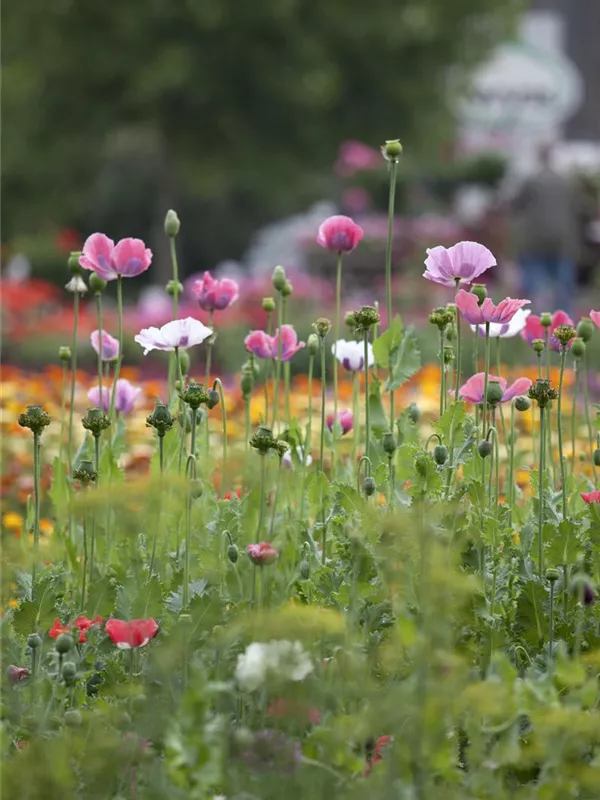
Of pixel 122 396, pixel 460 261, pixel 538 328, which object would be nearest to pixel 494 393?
pixel 460 261

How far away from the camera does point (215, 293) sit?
2342 mm

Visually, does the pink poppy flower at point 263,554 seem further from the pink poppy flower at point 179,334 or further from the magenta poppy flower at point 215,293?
the magenta poppy flower at point 215,293

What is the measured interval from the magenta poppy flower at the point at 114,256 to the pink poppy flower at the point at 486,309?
55cm

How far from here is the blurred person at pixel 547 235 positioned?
9117mm

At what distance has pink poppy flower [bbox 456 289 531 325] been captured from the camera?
187cm

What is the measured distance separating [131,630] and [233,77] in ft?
41.3

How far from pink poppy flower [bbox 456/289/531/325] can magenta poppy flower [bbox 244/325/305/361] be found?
471mm

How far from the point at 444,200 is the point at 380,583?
42.4 ft

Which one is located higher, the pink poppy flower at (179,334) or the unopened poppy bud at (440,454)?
the pink poppy flower at (179,334)

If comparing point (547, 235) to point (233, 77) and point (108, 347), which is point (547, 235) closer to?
point (233, 77)

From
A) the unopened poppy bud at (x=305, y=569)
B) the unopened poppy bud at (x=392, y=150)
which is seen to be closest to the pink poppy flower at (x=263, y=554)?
the unopened poppy bud at (x=305, y=569)

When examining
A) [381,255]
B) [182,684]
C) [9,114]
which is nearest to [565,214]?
[381,255]

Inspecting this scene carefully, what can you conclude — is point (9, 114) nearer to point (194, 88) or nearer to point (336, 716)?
point (194, 88)

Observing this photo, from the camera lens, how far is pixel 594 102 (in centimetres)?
2673
